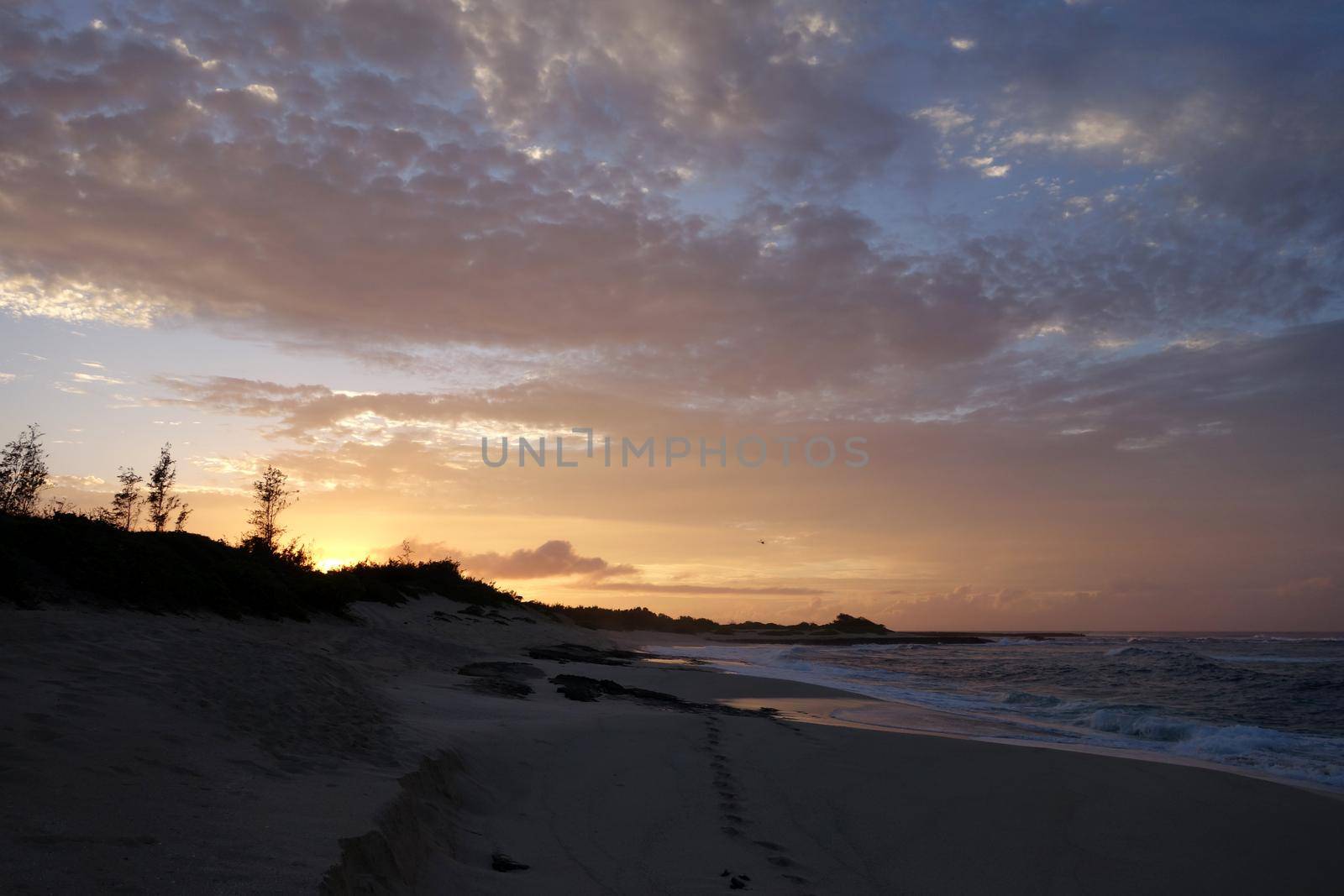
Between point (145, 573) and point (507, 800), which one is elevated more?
point (145, 573)

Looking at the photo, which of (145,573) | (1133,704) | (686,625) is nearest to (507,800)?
(145,573)

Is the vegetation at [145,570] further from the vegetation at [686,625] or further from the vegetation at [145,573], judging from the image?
the vegetation at [686,625]

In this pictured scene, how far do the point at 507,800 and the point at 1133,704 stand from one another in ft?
61.9

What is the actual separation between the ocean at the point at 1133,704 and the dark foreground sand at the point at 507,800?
3.80 metres

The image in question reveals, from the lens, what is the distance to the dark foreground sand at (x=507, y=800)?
4250mm

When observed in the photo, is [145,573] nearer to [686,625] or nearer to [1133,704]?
[1133,704]

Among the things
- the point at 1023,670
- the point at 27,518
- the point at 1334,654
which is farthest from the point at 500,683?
the point at 1334,654

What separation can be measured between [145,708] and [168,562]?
859 centimetres

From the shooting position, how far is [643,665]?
→ 26234mm

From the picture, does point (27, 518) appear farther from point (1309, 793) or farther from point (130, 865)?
point (1309, 793)

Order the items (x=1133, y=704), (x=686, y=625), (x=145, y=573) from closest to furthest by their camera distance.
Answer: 1. (x=145, y=573)
2. (x=1133, y=704)
3. (x=686, y=625)

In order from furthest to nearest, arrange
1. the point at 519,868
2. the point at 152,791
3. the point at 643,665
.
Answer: the point at 643,665 → the point at 519,868 → the point at 152,791

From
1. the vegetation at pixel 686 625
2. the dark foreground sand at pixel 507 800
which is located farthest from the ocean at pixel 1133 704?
the vegetation at pixel 686 625

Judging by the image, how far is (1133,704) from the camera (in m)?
19.8
